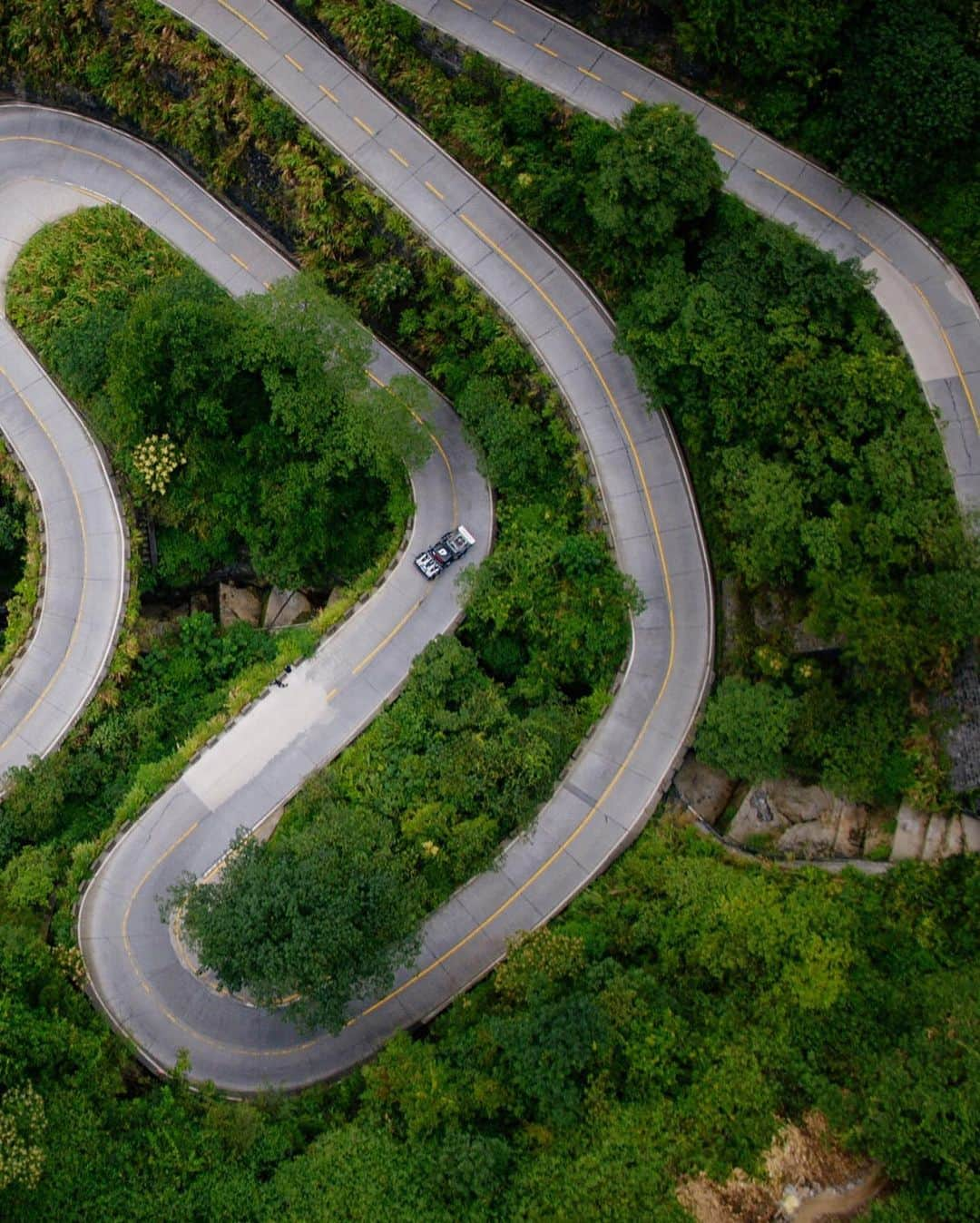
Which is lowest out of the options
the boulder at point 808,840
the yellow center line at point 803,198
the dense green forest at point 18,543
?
the dense green forest at point 18,543

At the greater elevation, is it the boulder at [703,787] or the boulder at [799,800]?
the boulder at [799,800]

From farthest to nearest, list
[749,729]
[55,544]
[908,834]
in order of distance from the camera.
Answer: [55,544]
[749,729]
[908,834]

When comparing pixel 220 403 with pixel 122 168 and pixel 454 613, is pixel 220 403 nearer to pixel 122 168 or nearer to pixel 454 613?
pixel 454 613

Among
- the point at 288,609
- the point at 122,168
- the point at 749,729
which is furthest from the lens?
the point at 122,168

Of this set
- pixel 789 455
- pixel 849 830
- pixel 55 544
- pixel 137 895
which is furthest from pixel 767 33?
pixel 137 895

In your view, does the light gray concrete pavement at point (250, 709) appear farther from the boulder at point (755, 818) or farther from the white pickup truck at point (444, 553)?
the boulder at point (755, 818)

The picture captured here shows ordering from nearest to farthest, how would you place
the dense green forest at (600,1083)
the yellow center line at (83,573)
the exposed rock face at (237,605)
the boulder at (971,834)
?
the dense green forest at (600,1083) → the boulder at (971,834) → the yellow center line at (83,573) → the exposed rock face at (237,605)

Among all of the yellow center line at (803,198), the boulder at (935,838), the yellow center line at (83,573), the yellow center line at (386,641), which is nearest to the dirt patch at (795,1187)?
the boulder at (935,838)
